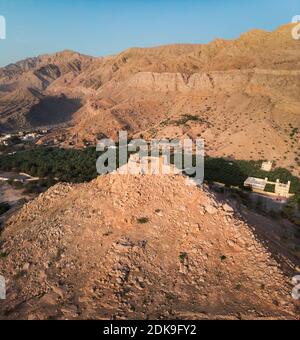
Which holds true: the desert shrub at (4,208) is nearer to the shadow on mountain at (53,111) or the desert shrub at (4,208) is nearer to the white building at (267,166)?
the white building at (267,166)

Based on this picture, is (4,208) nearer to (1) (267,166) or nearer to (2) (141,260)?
(2) (141,260)

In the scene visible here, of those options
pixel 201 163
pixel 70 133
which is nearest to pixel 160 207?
pixel 201 163

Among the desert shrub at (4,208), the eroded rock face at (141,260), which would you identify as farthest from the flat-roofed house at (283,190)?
the desert shrub at (4,208)

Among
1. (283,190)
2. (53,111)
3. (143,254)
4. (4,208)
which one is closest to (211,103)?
(283,190)

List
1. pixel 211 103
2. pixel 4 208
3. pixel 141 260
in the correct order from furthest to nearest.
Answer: pixel 211 103 → pixel 4 208 → pixel 141 260

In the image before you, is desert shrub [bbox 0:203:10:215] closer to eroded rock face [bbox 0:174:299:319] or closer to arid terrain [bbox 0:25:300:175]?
eroded rock face [bbox 0:174:299:319]

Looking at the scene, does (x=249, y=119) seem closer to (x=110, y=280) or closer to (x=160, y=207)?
(x=160, y=207)

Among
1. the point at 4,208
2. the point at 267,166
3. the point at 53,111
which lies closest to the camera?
the point at 4,208
